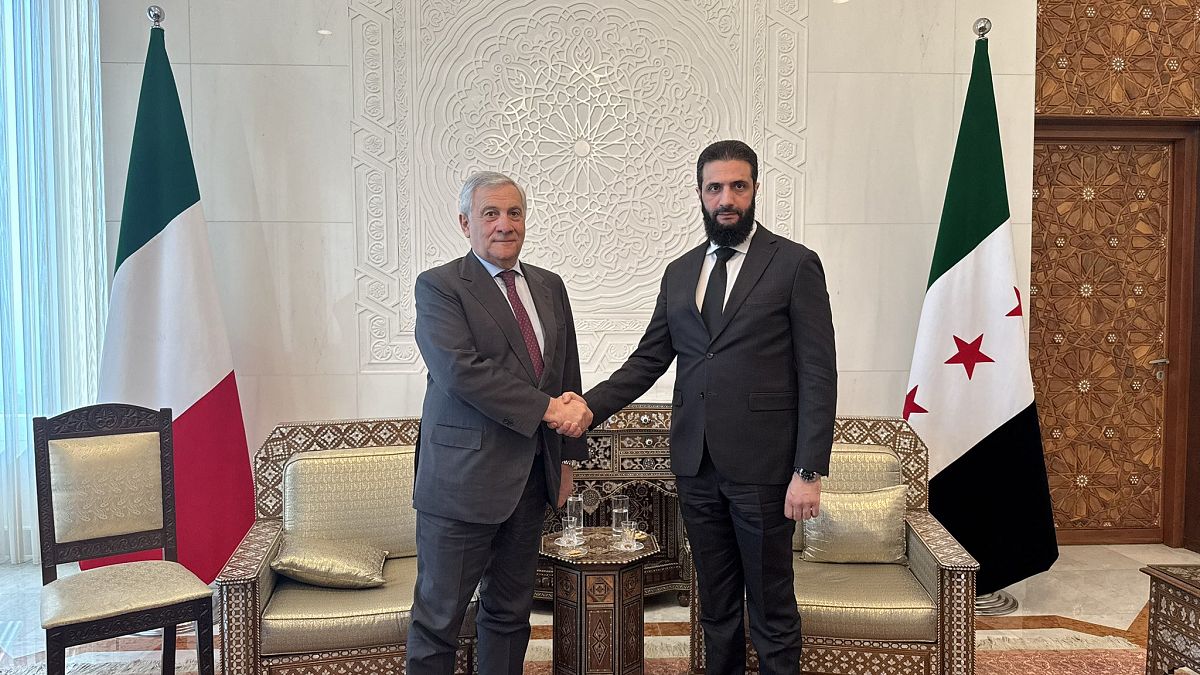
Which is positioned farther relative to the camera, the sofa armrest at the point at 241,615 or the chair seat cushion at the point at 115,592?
the sofa armrest at the point at 241,615

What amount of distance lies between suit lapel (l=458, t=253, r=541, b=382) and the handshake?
11 centimetres

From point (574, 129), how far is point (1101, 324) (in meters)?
3.14

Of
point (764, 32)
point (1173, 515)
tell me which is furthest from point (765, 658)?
point (1173, 515)

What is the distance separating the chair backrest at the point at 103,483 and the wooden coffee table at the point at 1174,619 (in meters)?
3.11

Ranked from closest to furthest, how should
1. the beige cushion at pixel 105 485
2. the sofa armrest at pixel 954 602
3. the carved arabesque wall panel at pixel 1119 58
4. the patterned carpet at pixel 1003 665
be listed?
the sofa armrest at pixel 954 602
the beige cushion at pixel 105 485
the patterned carpet at pixel 1003 665
the carved arabesque wall panel at pixel 1119 58

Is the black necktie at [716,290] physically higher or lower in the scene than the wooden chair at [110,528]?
higher

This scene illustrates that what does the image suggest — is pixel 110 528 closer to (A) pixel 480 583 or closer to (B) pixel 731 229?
(A) pixel 480 583

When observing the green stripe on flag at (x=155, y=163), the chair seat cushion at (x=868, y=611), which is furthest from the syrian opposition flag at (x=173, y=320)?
the chair seat cushion at (x=868, y=611)

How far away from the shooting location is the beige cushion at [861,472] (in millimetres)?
3396

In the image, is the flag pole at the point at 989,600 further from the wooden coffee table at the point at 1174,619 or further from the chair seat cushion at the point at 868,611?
the wooden coffee table at the point at 1174,619

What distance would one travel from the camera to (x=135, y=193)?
367 cm

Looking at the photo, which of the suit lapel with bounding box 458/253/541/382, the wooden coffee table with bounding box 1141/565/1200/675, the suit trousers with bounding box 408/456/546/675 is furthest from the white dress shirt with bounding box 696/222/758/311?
the wooden coffee table with bounding box 1141/565/1200/675

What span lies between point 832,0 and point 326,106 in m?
2.41

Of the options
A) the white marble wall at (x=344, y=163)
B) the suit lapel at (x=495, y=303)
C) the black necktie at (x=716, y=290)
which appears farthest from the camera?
the white marble wall at (x=344, y=163)
